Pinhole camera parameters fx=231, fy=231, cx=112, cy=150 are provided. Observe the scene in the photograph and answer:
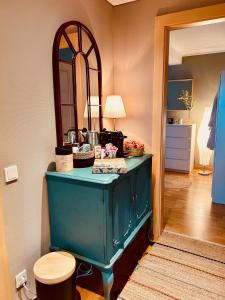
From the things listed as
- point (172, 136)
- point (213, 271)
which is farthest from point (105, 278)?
point (172, 136)

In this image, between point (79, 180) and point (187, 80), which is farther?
point (187, 80)

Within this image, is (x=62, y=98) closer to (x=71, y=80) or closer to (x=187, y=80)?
(x=71, y=80)

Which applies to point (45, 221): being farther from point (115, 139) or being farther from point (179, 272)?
point (179, 272)

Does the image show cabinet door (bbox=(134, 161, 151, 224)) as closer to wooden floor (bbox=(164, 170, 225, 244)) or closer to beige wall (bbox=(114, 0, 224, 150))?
beige wall (bbox=(114, 0, 224, 150))

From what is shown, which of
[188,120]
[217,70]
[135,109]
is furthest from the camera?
[188,120]

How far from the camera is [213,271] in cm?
197

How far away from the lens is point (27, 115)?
4.98 feet

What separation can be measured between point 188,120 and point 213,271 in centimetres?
354

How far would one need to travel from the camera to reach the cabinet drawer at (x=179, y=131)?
454 centimetres

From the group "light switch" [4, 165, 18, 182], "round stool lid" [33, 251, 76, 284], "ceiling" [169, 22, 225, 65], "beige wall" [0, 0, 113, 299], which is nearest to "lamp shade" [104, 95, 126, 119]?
"beige wall" [0, 0, 113, 299]

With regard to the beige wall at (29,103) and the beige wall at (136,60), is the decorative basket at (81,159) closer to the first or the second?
the beige wall at (29,103)

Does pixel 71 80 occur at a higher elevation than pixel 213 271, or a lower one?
higher

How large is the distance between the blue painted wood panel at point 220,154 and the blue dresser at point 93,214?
183cm

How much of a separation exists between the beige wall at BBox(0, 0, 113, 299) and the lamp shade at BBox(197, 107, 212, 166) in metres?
3.52
